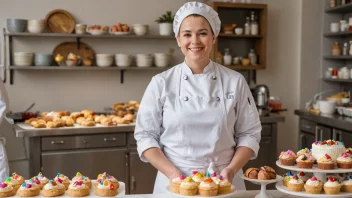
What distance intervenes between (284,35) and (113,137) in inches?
98.7

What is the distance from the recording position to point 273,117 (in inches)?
185

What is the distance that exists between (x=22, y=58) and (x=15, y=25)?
12.2 inches

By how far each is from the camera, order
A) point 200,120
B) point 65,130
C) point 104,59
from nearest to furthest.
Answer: point 200,120, point 65,130, point 104,59

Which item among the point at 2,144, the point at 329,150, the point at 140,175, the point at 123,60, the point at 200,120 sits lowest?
the point at 140,175

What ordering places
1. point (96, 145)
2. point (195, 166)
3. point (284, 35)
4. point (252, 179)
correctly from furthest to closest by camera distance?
point (284, 35) < point (96, 145) < point (195, 166) < point (252, 179)

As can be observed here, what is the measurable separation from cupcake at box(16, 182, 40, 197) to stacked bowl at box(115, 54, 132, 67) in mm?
3073

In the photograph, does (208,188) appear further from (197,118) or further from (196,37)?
(196,37)

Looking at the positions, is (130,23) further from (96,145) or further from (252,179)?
(252,179)

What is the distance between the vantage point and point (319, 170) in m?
1.94

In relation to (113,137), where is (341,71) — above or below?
above

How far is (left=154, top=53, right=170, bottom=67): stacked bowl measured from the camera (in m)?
4.93

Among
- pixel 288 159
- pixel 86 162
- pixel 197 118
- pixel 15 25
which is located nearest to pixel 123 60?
pixel 15 25

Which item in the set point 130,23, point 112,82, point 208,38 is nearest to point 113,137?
point 112,82

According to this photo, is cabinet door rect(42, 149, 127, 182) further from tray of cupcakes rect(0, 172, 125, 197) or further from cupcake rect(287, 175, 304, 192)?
cupcake rect(287, 175, 304, 192)
